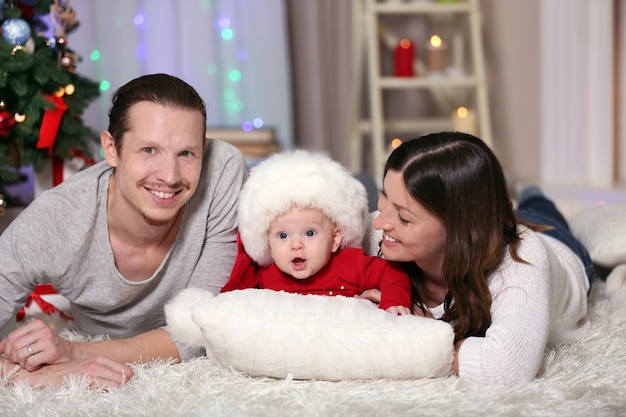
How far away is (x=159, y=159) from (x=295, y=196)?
33 cm

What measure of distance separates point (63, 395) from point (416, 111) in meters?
3.30

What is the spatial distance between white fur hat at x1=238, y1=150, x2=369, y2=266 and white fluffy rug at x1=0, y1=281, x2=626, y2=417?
33 centimetres

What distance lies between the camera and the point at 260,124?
14.6ft

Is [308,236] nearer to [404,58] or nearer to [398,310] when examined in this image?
[398,310]

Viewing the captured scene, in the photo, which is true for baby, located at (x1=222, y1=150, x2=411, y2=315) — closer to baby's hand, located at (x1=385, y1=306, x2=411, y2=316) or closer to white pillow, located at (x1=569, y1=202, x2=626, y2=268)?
baby's hand, located at (x1=385, y1=306, x2=411, y2=316)

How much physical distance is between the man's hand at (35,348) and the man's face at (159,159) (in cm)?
35

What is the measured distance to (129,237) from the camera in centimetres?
202

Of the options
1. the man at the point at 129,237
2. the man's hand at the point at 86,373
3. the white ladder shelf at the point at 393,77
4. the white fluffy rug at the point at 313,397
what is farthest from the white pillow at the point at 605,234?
the man's hand at the point at 86,373

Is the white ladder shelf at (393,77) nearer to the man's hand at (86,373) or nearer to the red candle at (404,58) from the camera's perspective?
the red candle at (404,58)

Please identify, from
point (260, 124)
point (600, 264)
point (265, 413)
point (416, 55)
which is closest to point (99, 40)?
point (260, 124)

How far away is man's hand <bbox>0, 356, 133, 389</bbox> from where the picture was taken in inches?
67.7

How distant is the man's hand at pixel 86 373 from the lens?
1.72 meters

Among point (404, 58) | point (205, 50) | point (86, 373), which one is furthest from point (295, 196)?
point (205, 50)

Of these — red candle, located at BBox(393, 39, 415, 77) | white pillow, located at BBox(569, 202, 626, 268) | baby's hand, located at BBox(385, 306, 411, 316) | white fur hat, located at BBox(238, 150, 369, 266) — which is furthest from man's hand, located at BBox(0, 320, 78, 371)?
red candle, located at BBox(393, 39, 415, 77)
